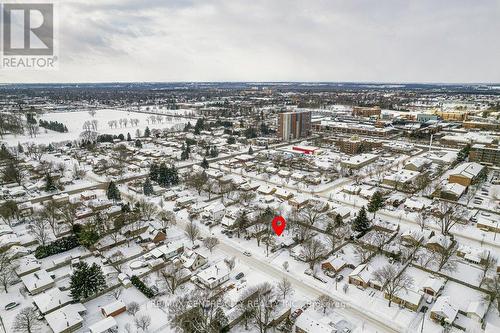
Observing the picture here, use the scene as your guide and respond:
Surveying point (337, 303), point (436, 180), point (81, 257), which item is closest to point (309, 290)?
point (337, 303)

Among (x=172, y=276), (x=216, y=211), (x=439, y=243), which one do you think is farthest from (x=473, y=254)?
(x=172, y=276)

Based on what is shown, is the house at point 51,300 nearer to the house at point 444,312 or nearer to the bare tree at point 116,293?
the bare tree at point 116,293

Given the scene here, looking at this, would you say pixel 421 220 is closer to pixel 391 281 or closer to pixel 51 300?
pixel 391 281

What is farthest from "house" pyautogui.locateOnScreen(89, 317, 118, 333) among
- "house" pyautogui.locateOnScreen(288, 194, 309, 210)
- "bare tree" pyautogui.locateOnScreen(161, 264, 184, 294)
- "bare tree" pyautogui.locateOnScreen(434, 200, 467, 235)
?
"bare tree" pyautogui.locateOnScreen(434, 200, 467, 235)

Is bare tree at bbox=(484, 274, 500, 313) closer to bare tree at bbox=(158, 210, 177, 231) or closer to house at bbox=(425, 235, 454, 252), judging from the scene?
house at bbox=(425, 235, 454, 252)

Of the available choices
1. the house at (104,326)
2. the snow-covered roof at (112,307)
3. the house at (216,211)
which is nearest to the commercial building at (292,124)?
the house at (216,211)

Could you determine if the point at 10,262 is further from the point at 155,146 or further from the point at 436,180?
the point at 436,180
